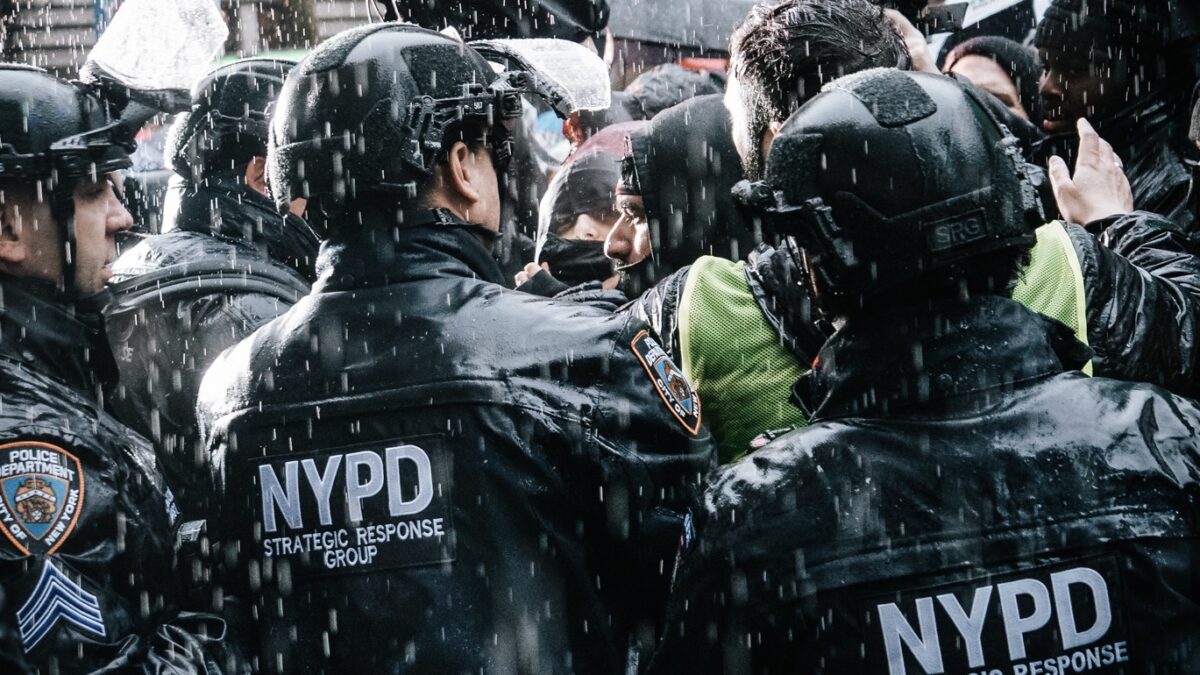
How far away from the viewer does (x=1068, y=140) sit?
5809mm

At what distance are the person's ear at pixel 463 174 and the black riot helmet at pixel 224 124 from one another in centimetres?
247

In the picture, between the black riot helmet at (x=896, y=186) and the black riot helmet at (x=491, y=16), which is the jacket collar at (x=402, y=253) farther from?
the black riot helmet at (x=491, y=16)

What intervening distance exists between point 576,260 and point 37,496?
2.78 metres

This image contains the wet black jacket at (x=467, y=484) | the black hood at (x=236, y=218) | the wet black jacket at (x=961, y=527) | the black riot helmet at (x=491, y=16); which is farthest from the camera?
the black riot helmet at (x=491, y=16)

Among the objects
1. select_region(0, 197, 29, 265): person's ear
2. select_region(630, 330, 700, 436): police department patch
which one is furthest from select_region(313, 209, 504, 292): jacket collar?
select_region(0, 197, 29, 265): person's ear

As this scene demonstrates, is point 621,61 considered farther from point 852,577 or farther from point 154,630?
point 852,577

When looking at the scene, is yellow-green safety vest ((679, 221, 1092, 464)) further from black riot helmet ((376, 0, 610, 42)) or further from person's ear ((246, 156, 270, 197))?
black riot helmet ((376, 0, 610, 42))

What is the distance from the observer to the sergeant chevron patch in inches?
119

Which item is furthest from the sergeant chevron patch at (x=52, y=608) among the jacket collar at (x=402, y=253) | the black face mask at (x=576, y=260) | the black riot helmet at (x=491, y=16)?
the black riot helmet at (x=491, y=16)

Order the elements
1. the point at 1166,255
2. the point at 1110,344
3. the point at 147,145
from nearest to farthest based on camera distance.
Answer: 1. the point at 1110,344
2. the point at 1166,255
3. the point at 147,145

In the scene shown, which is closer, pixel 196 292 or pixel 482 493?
pixel 482 493

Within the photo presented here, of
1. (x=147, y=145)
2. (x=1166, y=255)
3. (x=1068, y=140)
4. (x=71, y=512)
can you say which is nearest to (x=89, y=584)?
(x=71, y=512)

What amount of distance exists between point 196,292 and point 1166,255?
3.02m

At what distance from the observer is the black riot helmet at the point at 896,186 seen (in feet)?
8.11
